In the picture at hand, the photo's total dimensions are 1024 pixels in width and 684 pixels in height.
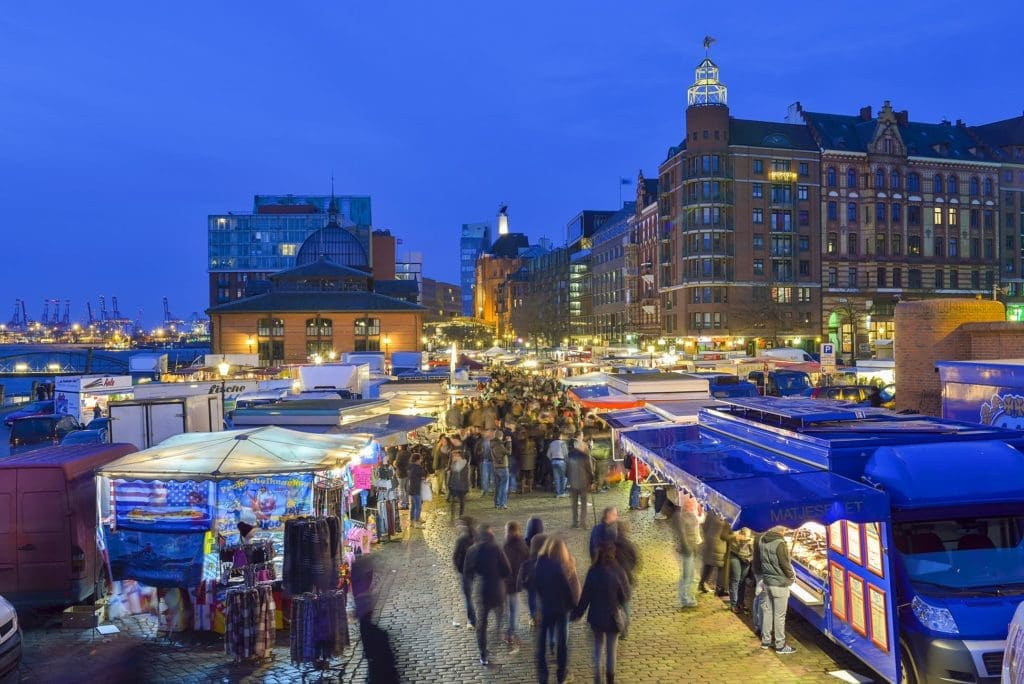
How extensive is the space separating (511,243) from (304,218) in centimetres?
6672

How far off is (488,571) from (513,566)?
54 centimetres

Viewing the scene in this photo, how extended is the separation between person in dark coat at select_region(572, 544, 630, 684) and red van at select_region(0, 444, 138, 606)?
22.1ft

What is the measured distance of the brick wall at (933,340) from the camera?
18.0m

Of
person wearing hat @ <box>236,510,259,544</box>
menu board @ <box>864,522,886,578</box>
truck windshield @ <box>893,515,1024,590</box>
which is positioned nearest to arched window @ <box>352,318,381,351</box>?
person wearing hat @ <box>236,510,259,544</box>

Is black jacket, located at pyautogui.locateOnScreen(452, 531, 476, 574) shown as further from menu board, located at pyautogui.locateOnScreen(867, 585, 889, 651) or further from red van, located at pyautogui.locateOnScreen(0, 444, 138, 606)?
red van, located at pyautogui.locateOnScreen(0, 444, 138, 606)

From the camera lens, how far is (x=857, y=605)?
293 inches

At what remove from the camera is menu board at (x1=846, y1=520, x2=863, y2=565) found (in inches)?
292

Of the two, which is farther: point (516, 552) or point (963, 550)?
point (516, 552)

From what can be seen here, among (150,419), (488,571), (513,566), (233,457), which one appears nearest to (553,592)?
(488,571)

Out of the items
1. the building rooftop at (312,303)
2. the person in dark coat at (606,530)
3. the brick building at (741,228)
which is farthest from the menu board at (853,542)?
the brick building at (741,228)

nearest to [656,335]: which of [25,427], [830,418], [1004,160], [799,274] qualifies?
[799,274]

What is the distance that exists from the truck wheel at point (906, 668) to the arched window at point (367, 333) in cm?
5541

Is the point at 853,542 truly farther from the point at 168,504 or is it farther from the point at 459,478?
the point at 459,478

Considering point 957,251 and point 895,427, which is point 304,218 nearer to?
point 957,251
